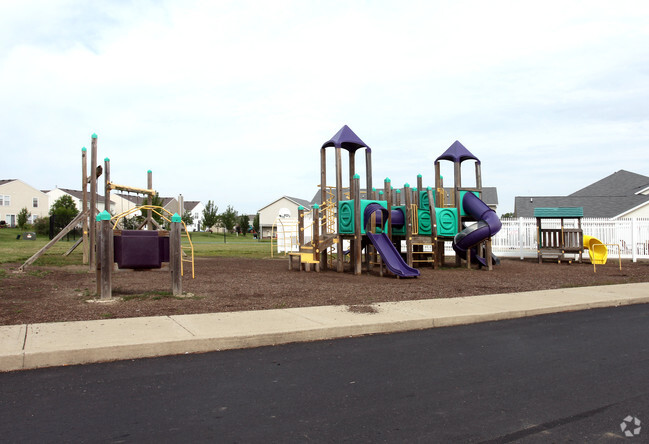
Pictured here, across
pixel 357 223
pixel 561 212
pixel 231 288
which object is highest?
pixel 561 212

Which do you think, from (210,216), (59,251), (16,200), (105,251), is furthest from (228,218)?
Result: (105,251)

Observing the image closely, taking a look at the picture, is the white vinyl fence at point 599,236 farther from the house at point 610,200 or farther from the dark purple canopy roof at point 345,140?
the house at point 610,200

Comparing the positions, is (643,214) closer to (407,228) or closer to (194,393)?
(407,228)

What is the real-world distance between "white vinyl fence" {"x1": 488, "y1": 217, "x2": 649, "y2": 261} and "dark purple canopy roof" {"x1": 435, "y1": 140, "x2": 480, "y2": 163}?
8149 millimetres

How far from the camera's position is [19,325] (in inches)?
273

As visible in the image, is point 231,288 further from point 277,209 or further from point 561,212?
point 277,209

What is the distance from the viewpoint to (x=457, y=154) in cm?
1934

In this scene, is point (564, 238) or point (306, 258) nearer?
point (306, 258)

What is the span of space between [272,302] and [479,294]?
4665 millimetres

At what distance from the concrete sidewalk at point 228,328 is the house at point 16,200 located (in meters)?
70.3

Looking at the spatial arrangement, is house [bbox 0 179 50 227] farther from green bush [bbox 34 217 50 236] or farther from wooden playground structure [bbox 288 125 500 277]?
wooden playground structure [bbox 288 125 500 277]

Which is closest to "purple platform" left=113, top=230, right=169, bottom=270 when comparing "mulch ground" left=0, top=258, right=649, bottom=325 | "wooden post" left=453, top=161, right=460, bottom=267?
"mulch ground" left=0, top=258, right=649, bottom=325

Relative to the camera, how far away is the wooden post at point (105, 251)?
891 centimetres

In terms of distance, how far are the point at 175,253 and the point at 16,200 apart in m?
72.2
